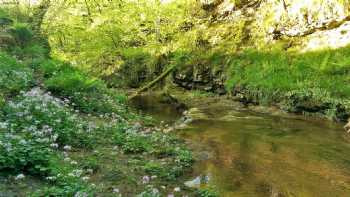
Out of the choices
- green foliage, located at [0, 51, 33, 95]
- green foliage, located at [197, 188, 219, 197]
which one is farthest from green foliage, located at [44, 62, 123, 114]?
green foliage, located at [197, 188, 219, 197]

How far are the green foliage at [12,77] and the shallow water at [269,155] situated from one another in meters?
3.78

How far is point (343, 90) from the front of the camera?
13.3 m

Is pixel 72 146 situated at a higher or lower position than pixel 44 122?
lower

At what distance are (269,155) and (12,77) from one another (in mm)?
5598

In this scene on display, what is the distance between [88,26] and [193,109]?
495 inches

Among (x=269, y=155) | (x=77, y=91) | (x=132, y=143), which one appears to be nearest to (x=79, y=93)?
(x=77, y=91)

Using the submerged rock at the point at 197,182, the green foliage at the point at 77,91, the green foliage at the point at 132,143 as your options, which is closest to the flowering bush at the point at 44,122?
the green foliage at the point at 132,143

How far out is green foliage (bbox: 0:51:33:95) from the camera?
766 cm

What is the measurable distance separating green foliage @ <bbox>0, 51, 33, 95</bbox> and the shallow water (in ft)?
12.4

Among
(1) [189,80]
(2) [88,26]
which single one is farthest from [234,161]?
(2) [88,26]

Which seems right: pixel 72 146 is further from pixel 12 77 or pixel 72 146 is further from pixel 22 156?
pixel 12 77

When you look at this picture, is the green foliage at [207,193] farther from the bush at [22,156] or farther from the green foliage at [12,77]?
the green foliage at [12,77]

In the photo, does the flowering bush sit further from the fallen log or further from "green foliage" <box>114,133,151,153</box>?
the fallen log

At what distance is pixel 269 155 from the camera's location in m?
8.48
